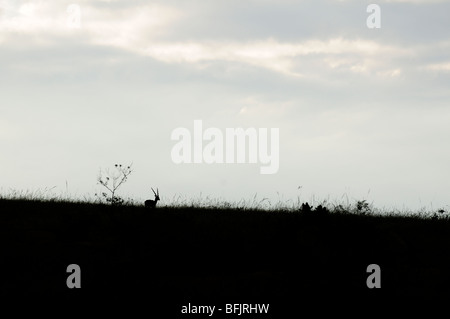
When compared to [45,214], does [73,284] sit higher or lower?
lower

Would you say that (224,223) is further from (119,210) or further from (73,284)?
(73,284)

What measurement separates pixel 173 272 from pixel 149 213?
4.34 metres

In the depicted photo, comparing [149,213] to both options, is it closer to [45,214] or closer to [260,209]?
[45,214]

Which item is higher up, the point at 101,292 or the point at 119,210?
the point at 119,210

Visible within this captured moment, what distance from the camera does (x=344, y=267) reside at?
464 inches

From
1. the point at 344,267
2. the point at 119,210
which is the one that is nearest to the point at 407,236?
the point at 344,267

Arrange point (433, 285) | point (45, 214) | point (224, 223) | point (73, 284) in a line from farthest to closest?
point (45, 214), point (224, 223), point (433, 285), point (73, 284)

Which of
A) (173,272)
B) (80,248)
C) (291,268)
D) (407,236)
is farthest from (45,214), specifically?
(407,236)
